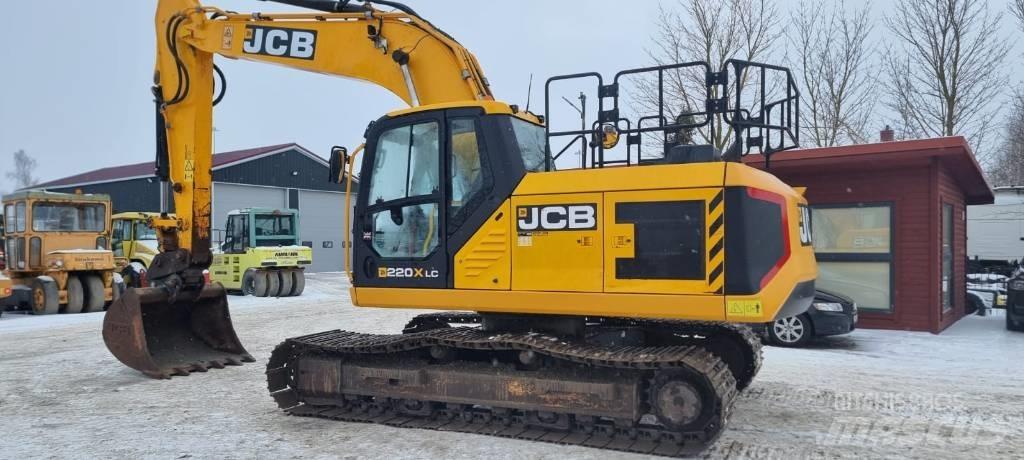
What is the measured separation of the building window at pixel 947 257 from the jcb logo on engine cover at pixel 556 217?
396 inches

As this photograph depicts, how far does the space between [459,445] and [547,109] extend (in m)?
2.73

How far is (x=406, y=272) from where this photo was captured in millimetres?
5973

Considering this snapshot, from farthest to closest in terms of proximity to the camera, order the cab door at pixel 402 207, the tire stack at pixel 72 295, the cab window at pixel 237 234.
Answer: the cab window at pixel 237 234 < the tire stack at pixel 72 295 < the cab door at pixel 402 207

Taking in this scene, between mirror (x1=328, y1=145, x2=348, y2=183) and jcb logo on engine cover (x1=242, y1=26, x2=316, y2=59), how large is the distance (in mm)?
1559

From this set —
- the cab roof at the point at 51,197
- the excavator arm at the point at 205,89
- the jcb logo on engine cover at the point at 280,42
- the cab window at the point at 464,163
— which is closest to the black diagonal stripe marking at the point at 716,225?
the cab window at the point at 464,163

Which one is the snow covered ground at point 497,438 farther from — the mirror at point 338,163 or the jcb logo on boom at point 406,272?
the mirror at point 338,163

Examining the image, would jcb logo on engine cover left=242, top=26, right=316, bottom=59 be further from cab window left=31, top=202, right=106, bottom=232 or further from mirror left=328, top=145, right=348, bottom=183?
cab window left=31, top=202, right=106, bottom=232

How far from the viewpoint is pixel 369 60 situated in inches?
275

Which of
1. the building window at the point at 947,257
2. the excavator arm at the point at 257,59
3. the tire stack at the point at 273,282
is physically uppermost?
the excavator arm at the point at 257,59

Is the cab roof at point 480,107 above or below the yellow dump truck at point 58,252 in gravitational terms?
above

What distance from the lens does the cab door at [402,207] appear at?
587cm

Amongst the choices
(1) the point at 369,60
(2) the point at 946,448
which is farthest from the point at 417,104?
(2) the point at 946,448

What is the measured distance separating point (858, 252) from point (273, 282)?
14.8 metres

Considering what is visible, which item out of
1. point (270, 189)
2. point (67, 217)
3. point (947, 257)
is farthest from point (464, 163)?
point (270, 189)
